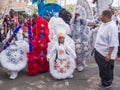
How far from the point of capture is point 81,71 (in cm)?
693

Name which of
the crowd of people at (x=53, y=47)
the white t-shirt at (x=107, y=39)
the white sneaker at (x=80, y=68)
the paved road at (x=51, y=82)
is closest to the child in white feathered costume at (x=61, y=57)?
the crowd of people at (x=53, y=47)

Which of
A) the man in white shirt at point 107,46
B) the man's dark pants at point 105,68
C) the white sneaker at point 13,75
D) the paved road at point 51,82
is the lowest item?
the paved road at point 51,82

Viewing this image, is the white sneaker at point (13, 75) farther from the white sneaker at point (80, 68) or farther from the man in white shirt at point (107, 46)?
the man in white shirt at point (107, 46)

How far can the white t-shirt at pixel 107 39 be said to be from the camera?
5121mm

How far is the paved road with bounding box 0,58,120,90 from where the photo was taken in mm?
5707

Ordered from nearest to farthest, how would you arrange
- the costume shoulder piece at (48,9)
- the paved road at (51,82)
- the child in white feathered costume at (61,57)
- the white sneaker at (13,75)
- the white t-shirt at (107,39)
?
1. the white t-shirt at (107,39)
2. the paved road at (51,82)
3. the child in white feathered costume at (61,57)
4. the white sneaker at (13,75)
5. the costume shoulder piece at (48,9)

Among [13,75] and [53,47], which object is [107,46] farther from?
[13,75]

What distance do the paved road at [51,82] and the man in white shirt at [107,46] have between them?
0.41 metres

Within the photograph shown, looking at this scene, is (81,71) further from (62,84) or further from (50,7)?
(50,7)

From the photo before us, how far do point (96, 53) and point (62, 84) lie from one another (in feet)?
3.40

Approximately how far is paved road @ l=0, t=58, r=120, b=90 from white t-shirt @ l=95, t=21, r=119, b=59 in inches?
32.9

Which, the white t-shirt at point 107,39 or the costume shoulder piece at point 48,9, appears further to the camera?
the costume shoulder piece at point 48,9

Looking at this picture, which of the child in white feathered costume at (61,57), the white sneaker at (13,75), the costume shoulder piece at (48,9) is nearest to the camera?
the child in white feathered costume at (61,57)

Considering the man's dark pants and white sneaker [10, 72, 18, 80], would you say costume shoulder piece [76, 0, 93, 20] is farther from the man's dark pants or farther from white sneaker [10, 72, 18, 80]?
white sneaker [10, 72, 18, 80]
